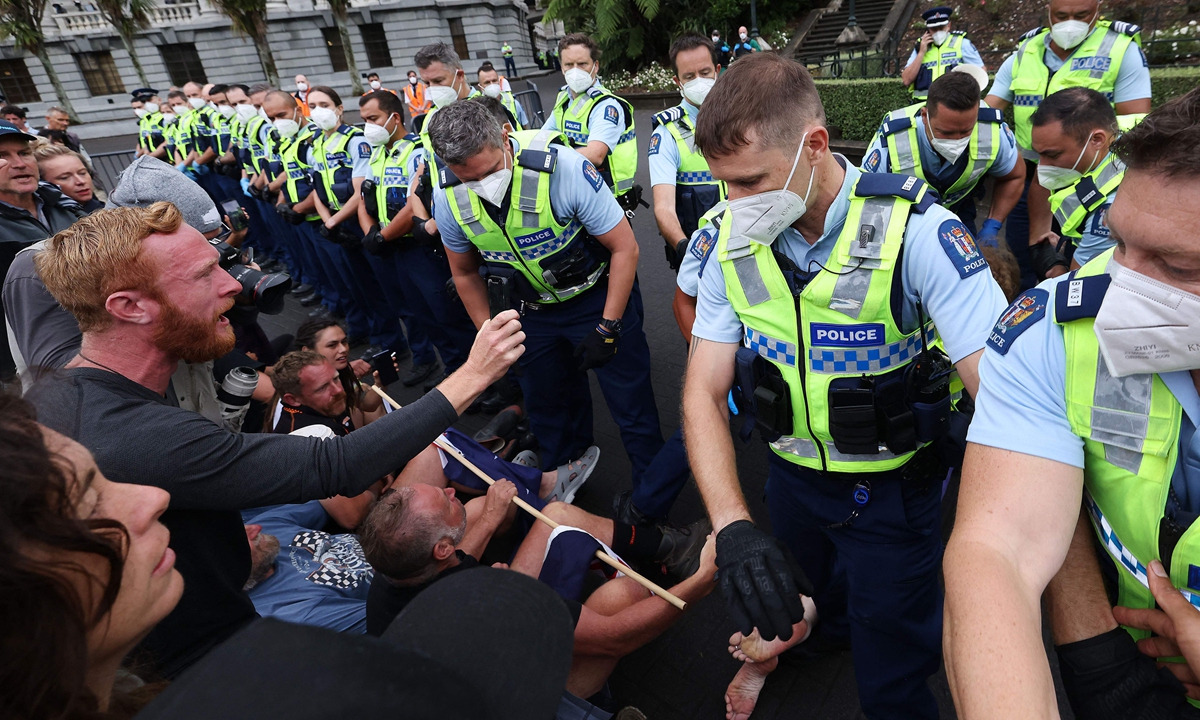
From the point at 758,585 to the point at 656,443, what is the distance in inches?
81.3

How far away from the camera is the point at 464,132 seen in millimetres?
2967

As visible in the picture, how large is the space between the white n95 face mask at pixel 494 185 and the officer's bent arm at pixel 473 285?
1.91 ft

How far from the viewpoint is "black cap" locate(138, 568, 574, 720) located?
1.61ft

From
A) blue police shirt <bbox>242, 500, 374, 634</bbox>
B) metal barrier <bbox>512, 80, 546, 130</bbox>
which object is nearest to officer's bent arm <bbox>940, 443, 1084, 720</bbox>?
blue police shirt <bbox>242, 500, 374, 634</bbox>

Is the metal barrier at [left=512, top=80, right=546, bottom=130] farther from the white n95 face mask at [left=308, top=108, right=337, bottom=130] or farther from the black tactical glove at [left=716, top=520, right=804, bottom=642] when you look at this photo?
the black tactical glove at [left=716, top=520, right=804, bottom=642]

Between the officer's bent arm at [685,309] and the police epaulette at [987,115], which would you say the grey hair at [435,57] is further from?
the police epaulette at [987,115]

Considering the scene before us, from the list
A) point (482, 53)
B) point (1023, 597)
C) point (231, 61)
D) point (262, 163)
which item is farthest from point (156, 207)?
point (231, 61)

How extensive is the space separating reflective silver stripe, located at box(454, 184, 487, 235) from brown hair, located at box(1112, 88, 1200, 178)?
8.82 feet

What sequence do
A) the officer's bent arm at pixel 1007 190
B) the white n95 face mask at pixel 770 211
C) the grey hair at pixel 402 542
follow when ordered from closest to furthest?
1. the white n95 face mask at pixel 770 211
2. the grey hair at pixel 402 542
3. the officer's bent arm at pixel 1007 190

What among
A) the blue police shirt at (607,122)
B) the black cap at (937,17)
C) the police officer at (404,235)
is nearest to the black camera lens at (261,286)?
the police officer at (404,235)

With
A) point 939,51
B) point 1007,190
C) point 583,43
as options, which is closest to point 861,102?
point 939,51

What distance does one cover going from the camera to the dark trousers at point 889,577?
1.87 m

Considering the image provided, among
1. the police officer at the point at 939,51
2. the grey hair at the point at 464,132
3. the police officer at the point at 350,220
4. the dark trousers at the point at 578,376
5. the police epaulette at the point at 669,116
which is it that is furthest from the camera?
the police officer at the point at 939,51

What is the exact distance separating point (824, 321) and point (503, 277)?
2.03m
